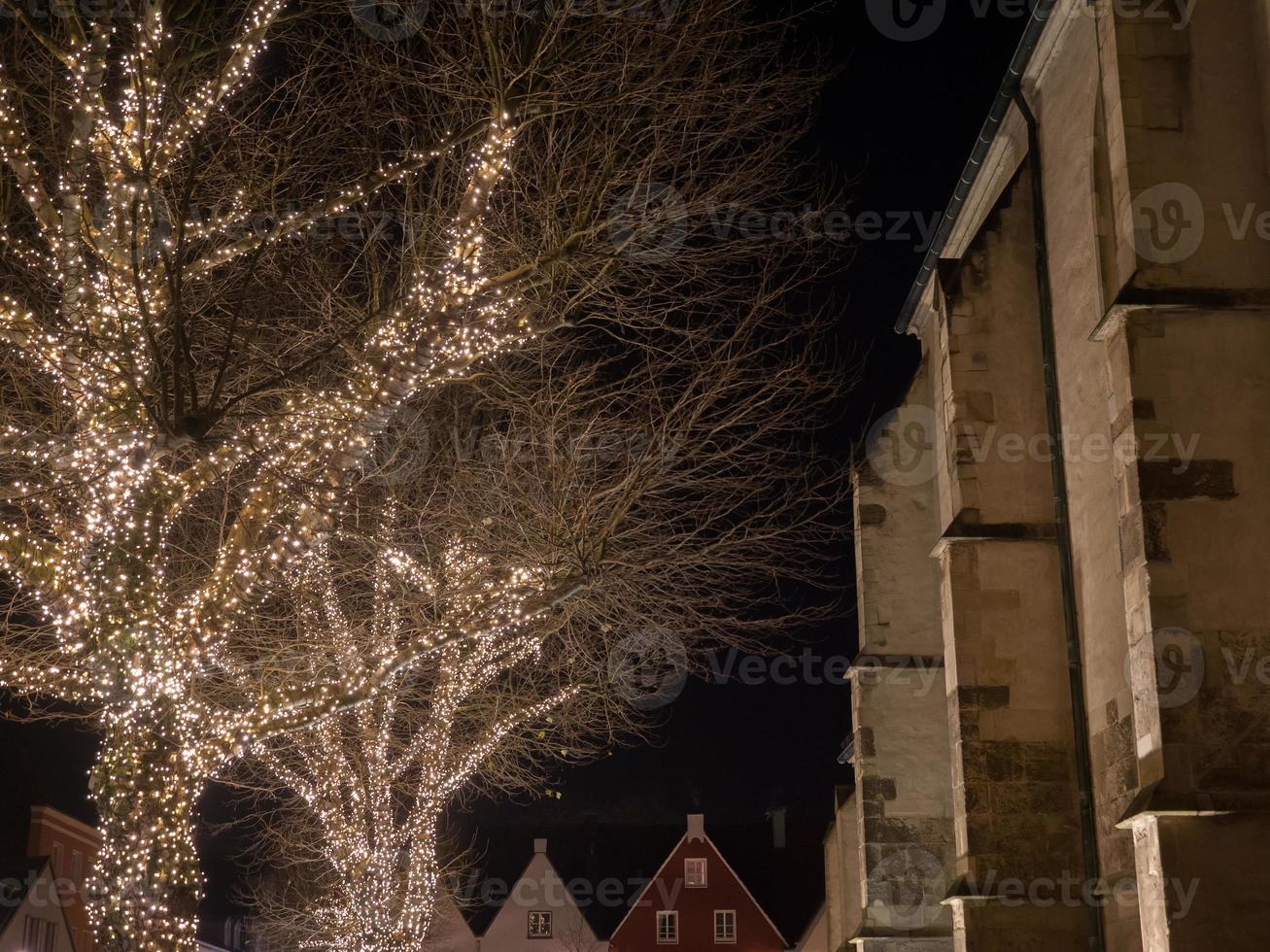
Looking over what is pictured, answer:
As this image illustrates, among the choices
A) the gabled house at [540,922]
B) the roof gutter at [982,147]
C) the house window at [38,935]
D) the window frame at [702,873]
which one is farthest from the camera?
the window frame at [702,873]

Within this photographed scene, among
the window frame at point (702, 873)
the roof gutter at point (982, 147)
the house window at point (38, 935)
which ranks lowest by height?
the house window at point (38, 935)

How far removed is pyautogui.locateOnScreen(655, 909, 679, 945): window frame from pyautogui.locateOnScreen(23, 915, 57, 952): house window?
17248 millimetres

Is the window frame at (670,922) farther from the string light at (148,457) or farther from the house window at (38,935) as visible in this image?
the string light at (148,457)

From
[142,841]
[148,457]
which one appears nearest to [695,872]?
[142,841]

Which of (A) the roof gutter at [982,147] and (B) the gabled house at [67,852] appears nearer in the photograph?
(A) the roof gutter at [982,147]

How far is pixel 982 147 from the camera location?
57.7 ft

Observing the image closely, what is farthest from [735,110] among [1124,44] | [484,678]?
[484,678]

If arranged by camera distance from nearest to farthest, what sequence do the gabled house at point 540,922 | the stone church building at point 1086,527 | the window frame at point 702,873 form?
the stone church building at point 1086,527 < the gabled house at point 540,922 < the window frame at point 702,873

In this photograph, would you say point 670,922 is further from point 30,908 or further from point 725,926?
Result: point 30,908

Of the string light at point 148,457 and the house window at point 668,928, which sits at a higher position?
the string light at point 148,457

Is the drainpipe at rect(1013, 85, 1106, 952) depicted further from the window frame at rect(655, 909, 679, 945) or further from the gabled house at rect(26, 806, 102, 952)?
the gabled house at rect(26, 806, 102, 952)

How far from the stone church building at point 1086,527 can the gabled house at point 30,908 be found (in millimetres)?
21548

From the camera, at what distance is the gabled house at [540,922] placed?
45.1 m

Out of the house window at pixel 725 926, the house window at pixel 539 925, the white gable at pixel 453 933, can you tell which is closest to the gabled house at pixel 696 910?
the house window at pixel 725 926
